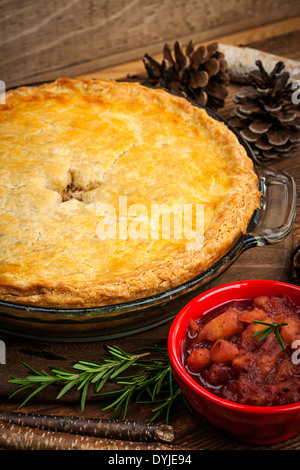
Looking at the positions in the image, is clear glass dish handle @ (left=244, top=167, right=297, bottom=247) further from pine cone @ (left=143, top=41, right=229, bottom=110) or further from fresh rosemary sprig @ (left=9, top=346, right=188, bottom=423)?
pine cone @ (left=143, top=41, right=229, bottom=110)

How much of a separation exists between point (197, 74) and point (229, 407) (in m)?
1.90

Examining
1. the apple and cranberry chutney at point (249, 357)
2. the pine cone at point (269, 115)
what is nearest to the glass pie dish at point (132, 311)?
the apple and cranberry chutney at point (249, 357)

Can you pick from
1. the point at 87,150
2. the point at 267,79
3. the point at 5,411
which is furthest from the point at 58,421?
the point at 267,79

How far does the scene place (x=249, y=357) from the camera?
1.30 m

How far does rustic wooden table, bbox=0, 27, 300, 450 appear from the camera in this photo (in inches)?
56.9

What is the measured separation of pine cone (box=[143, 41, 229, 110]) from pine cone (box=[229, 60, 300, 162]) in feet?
0.61

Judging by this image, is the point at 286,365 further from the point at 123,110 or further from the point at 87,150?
the point at 123,110

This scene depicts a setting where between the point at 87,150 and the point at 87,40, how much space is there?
141 cm

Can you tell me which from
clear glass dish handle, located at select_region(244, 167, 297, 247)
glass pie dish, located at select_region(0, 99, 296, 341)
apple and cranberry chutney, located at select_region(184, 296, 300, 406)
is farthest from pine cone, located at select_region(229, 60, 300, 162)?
apple and cranberry chutney, located at select_region(184, 296, 300, 406)

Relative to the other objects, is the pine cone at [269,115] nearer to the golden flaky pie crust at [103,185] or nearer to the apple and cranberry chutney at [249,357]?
the golden flaky pie crust at [103,185]

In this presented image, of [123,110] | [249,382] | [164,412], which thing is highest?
[123,110]

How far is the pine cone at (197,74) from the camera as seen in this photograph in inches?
104

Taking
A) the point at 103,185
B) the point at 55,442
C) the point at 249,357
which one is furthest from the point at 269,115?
the point at 55,442

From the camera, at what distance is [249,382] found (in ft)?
4.20
